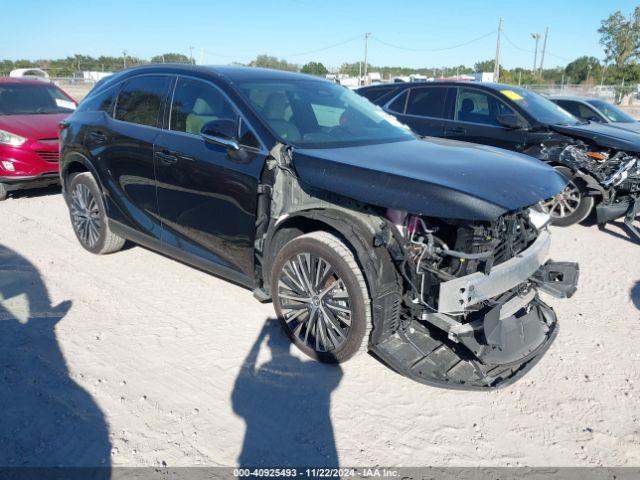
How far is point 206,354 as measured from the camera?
3621 mm

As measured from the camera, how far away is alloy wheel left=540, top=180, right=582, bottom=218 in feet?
22.8

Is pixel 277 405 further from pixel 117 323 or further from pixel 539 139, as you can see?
pixel 539 139

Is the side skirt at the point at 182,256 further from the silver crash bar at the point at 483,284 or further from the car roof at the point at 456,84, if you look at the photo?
the car roof at the point at 456,84

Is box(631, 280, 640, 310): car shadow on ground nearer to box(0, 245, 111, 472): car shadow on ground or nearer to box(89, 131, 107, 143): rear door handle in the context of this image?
box(0, 245, 111, 472): car shadow on ground

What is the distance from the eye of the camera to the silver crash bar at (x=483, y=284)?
2.94m

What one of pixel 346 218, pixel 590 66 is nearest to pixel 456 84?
pixel 346 218

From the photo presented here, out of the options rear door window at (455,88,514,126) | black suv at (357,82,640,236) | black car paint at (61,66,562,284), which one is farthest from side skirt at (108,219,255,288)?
rear door window at (455,88,514,126)

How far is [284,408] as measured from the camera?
3059mm

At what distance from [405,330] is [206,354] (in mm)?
1422

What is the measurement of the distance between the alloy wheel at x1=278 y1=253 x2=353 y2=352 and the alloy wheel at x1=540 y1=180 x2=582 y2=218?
4.73 m

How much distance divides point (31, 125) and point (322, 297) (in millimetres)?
6756

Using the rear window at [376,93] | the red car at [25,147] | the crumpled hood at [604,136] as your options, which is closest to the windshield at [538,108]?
the crumpled hood at [604,136]

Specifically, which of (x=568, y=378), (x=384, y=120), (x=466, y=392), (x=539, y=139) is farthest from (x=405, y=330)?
(x=539, y=139)

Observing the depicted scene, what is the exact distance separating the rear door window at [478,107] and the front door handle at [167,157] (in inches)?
192
